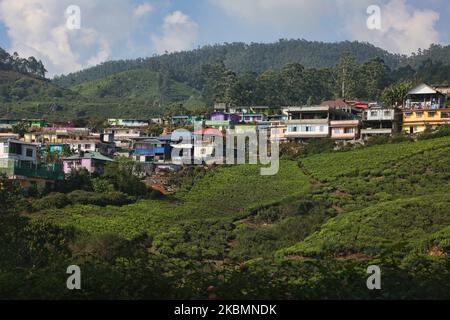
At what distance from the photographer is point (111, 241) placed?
74.8 ft

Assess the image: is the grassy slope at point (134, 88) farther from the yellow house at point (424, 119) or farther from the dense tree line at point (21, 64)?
the yellow house at point (424, 119)

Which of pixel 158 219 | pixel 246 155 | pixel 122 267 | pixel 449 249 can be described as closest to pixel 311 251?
pixel 449 249

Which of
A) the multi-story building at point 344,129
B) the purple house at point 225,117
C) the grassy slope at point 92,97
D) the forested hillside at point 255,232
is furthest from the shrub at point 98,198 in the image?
the grassy slope at point 92,97

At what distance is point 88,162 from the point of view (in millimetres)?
49594

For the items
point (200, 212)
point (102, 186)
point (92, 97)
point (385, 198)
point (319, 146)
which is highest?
point (92, 97)

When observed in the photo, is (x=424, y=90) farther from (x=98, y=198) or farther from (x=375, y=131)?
(x=98, y=198)

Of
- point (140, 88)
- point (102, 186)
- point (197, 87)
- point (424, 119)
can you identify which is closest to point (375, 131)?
point (424, 119)

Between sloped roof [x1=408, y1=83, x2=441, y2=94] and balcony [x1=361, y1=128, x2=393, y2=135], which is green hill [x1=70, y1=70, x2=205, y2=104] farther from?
balcony [x1=361, y1=128, x2=393, y2=135]

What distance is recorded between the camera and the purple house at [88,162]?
49.4m

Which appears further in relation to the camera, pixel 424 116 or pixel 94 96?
pixel 94 96

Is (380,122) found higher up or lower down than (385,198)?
higher up

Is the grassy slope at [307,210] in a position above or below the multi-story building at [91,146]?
below

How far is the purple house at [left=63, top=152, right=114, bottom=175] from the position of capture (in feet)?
162
